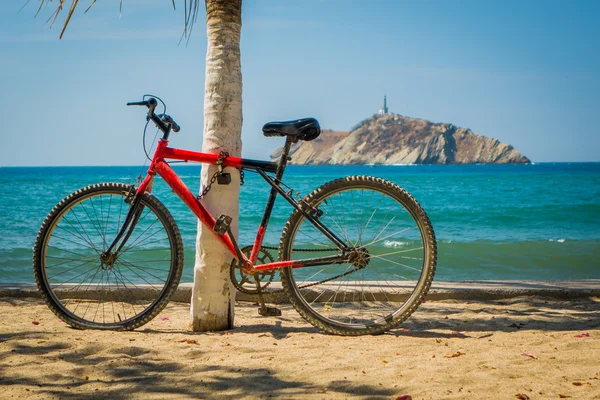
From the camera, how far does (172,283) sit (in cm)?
392

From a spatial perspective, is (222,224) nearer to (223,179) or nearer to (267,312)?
(223,179)

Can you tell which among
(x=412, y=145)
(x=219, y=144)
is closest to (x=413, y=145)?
(x=412, y=145)

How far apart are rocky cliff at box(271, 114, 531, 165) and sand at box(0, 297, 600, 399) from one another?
493 feet

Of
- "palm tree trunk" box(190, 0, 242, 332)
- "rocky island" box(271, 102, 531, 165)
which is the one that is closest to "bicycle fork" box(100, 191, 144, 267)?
"palm tree trunk" box(190, 0, 242, 332)

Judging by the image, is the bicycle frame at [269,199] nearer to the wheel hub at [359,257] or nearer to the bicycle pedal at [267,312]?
the wheel hub at [359,257]

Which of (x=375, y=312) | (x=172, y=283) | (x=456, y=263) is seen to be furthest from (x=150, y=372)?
(x=456, y=263)

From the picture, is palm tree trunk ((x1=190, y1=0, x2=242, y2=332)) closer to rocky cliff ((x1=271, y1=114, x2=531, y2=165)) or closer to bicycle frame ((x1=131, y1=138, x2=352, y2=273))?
bicycle frame ((x1=131, y1=138, x2=352, y2=273))

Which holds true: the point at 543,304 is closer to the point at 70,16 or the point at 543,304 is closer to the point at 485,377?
the point at 485,377

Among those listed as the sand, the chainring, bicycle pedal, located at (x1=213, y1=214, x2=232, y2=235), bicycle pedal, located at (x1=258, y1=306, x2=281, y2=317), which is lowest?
the sand

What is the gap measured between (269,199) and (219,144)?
0.53 m

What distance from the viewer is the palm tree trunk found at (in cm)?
399

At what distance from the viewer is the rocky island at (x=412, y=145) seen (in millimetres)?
151625

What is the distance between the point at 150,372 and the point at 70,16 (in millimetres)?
2512

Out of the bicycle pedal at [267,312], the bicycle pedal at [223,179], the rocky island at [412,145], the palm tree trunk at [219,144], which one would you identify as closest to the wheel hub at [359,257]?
the bicycle pedal at [267,312]
